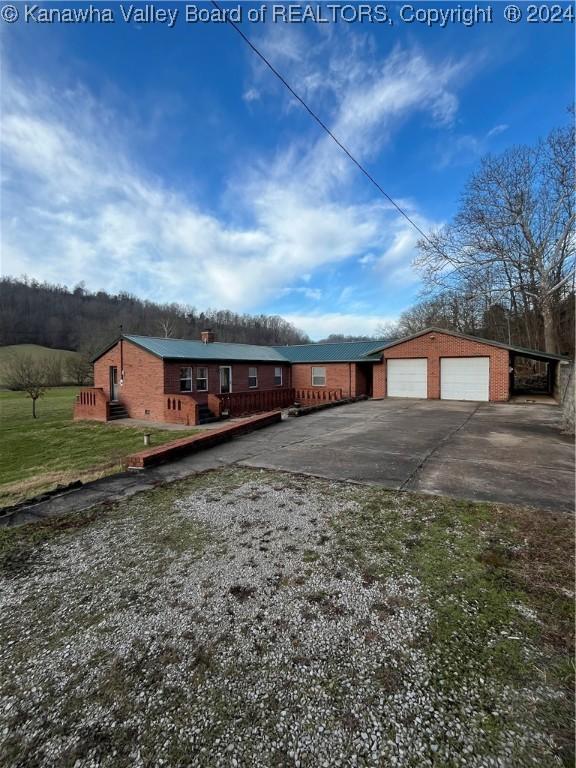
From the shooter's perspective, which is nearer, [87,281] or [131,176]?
[131,176]

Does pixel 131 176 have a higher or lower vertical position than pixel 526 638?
higher

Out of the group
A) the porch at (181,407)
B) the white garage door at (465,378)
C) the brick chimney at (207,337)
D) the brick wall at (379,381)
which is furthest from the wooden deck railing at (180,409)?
the white garage door at (465,378)

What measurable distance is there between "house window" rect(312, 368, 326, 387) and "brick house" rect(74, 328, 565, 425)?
69 centimetres

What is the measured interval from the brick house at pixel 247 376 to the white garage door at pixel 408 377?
5 cm

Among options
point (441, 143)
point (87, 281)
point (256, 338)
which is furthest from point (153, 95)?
point (87, 281)

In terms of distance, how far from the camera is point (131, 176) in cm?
1349

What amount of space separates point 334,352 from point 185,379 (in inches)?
411

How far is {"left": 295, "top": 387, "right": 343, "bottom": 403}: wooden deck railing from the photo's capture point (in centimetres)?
2116

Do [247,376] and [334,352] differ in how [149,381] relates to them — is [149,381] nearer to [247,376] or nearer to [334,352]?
[247,376]

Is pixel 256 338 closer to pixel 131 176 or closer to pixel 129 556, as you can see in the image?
pixel 131 176

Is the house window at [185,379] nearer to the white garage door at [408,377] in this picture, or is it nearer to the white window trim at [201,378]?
the white window trim at [201,378]

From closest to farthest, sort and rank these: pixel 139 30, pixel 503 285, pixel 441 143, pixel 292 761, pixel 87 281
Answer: pixel 292 761
pixel 139 30
pixel 441 143
pixel 503 285
pixel 87 281

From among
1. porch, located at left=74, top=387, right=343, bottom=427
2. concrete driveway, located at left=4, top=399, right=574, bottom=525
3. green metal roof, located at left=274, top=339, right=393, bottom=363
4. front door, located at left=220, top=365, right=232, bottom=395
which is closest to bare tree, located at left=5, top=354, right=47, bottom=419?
porch, located at left=74, top=387, right=343, bottom=427

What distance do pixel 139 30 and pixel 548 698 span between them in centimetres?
1116
